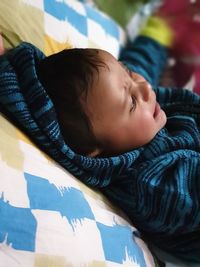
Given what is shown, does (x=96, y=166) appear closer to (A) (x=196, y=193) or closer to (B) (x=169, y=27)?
(A) (x=196, y=193)

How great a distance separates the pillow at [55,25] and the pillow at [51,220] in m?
0.27

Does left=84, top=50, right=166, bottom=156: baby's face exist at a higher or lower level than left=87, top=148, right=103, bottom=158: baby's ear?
higher

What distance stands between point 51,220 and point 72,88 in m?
0.25

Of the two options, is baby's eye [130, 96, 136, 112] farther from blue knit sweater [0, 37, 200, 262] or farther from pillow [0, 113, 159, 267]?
pillow [0, 113, 159, 267]

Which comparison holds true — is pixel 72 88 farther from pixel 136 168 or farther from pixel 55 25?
pixel 55 25

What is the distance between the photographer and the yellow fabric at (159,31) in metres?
1.37

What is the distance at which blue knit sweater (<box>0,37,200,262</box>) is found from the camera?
77 centimetres

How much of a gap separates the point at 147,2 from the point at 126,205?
2.83 feet

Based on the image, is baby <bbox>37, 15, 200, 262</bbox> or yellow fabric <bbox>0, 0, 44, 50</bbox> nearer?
baby <bbox>37, 15, 200, 262</bbox>

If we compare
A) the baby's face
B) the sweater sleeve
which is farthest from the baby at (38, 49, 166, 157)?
the sweater sleeve

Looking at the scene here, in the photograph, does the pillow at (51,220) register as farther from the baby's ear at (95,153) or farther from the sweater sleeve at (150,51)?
the sweater sleeve at (150,51)

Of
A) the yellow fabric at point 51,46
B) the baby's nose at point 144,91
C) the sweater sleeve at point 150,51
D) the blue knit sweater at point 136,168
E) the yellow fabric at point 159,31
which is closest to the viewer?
the blue knit sweater at point 136,168

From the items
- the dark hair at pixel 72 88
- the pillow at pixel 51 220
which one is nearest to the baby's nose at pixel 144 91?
the dark hair at pixel 72 88

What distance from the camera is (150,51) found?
131cm
